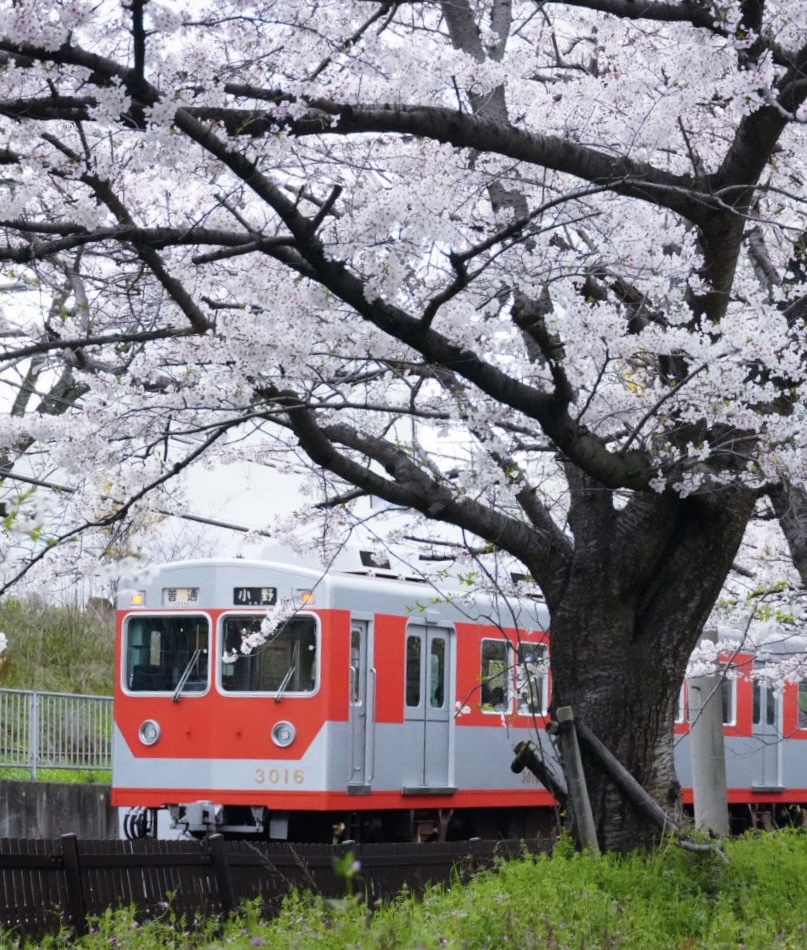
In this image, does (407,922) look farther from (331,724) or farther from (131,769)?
(131,769)

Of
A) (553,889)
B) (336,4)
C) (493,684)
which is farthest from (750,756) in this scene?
(336,4)

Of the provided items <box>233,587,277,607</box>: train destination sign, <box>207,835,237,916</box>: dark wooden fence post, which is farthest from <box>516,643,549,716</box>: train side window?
<box>207,835,237,916</box>: dark wooden fence post

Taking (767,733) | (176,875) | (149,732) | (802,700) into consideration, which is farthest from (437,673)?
(802,700)

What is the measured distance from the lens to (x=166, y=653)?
13.7 meters

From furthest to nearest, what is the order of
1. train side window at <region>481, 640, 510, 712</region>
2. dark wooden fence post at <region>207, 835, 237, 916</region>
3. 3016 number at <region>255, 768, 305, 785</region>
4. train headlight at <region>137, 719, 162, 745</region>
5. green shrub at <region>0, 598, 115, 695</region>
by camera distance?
green shrub at <region>0, 598, 115, 695</region>, train side window at <region>481, 640, 510, 712</region>, train headlight at <region>137, 719, 162, 745</region>, 3016 number at <region>255, 768, 305, 785</region>, dark wooden fence post at <region>207, 835, 237, 916</region>

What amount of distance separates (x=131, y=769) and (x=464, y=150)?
25.0ft

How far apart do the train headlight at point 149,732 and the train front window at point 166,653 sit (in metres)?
0.31

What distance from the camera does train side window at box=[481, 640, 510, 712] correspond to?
14562mm

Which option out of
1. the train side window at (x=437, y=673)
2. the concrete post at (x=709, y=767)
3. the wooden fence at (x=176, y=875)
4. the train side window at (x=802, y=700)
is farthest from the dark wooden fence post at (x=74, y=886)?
the train side window at (x=802, y=700)

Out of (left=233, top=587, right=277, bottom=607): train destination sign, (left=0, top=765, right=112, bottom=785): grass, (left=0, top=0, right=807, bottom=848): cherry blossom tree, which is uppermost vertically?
(left=0, top=0, right=807, bottom=848): cherry blossom tree

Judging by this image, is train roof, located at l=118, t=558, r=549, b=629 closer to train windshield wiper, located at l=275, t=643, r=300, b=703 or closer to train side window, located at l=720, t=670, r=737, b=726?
train windshield wiper, located at l=275, t=643, r=300, b=703

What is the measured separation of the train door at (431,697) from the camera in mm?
13773

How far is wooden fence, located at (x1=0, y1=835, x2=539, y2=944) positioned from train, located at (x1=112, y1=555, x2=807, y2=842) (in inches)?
136

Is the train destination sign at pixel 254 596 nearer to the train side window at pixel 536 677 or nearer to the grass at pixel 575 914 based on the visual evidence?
the train side window at pixel 536 677
